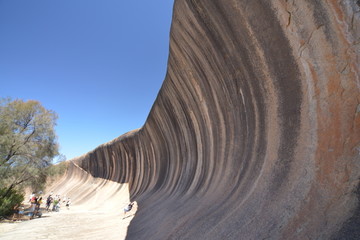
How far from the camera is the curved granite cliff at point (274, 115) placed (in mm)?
1804

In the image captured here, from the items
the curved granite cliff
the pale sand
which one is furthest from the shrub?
the curved granite cliff

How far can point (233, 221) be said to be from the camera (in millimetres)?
2572

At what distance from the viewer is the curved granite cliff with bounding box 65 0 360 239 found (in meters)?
1.80

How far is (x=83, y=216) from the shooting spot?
866 cm

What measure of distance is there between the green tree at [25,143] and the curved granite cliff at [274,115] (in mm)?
10318

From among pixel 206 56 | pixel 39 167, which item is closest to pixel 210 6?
pixel 206 56

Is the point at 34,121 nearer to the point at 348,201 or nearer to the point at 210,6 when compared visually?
the point at 210,6

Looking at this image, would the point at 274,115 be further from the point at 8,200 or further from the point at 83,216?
the point at 8,200

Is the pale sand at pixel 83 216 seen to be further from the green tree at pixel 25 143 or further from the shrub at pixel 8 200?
the green tree at pixel 25 143

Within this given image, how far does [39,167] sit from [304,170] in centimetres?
1449

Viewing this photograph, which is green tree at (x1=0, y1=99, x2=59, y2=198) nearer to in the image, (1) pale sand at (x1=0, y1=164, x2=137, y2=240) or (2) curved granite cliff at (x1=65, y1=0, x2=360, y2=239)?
(1) pale sand at (x1=0, y1=164, x2=137, y2=240)

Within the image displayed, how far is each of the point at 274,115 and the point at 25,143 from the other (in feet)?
45.3

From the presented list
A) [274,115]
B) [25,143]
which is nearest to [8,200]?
[25,143]

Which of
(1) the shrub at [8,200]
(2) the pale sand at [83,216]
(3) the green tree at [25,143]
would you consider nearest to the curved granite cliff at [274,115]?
(2) the pale sand at [83,216]
